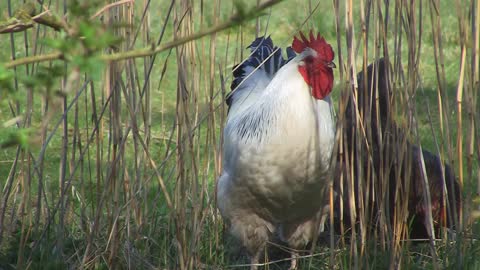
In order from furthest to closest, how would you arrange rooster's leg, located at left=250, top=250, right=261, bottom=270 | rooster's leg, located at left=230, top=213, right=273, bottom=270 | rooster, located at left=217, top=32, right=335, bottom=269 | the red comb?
rooster's leg, located at left=250, top=250, right=261, bottom=270, rooster's leg, located at left=230, top=213, right=273, bottom=270, the red comb, rooster, located at left=217, top=32, right=335, bottom=269

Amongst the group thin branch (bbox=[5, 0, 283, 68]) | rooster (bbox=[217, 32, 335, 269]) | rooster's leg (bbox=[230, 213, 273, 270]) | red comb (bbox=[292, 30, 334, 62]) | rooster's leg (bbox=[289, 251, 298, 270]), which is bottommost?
rooster's leg (bbox=[289, 251, 298, 270])

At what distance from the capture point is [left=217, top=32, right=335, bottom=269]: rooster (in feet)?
9.84

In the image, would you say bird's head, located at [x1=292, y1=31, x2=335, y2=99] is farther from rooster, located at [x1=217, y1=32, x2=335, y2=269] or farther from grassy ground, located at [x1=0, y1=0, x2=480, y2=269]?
grassy ground, located at [x1=0, y1=0, x2=480, y2=269]

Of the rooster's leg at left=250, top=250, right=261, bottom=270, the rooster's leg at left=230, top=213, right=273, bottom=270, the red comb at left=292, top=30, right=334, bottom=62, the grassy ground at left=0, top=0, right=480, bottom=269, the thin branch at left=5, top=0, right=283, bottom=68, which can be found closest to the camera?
the thin branch at left=5, top=0, right=283, bottom=68

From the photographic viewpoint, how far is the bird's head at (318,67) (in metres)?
3.06

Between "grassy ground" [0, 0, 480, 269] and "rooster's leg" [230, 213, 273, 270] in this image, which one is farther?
"rooster's leg" [230, 213, 273, 270]

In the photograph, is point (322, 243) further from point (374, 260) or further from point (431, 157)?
point (374, 260)

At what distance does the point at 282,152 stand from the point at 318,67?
0.36m

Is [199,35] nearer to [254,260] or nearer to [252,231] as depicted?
[252,231]

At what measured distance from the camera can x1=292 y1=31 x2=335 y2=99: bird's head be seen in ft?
10.0

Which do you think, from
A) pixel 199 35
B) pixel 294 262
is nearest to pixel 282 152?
pixel 294 262

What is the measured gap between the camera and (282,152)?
299 centimetres

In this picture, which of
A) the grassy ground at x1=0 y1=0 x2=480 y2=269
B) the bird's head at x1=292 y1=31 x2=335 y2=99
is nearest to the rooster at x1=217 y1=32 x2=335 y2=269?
the bird's head at x1=292 y1=31 x2=335 y2=99

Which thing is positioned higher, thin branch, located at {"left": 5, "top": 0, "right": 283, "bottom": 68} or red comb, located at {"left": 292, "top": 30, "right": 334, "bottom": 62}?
red comb, located at {"left": 292, "top": 30, "right": 334, "bottom": 62}
